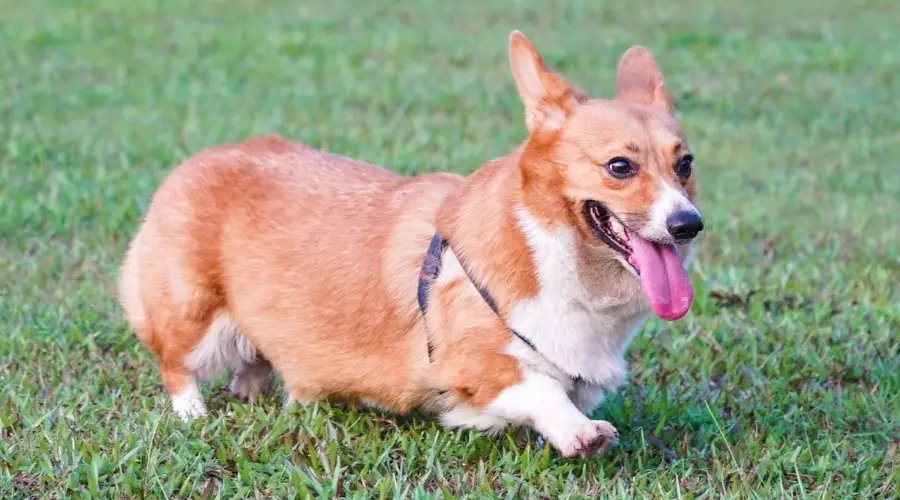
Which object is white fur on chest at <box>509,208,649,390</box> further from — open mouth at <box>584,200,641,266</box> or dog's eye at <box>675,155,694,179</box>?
dog's eye at <box>675,155,694,179</box>

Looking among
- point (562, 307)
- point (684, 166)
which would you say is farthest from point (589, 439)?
point (684, 166)

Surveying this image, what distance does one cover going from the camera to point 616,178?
4180mm

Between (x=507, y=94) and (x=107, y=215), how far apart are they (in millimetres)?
4756

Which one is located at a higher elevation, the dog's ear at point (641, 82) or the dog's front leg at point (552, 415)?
the dog's ear at point (641, 82)

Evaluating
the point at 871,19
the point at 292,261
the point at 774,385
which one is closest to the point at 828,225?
the point at 774,385

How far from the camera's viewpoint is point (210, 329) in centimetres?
511

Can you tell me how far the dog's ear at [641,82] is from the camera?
476 cm

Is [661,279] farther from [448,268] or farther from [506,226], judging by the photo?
[448,268]

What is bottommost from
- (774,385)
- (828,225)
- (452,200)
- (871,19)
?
(871,19)

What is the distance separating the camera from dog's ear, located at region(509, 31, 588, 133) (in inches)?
173

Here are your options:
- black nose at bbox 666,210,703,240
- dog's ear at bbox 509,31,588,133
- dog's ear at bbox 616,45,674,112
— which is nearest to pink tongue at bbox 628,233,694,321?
black nose at bbox 666,210,703,240

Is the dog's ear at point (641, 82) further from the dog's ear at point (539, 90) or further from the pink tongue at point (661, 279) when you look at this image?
the pink tongue at point (661, 279)

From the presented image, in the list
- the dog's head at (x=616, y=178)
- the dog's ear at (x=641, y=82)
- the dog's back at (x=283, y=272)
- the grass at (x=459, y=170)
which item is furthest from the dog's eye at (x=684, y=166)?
the grass at (x=459, y=170)

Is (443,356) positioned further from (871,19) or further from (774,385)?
(871,19)
